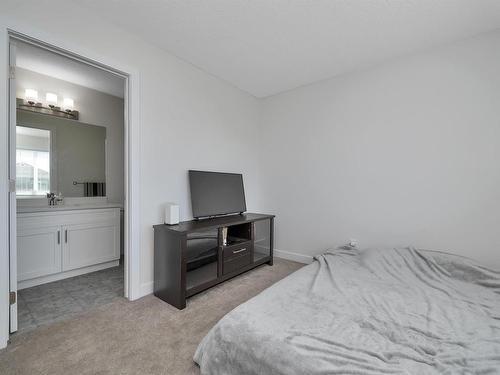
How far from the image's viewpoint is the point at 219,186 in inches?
124

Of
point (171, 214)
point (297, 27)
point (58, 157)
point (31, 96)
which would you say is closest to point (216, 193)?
point (171, 214)

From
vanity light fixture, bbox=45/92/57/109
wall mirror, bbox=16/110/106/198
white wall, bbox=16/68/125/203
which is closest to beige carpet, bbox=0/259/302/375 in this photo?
wall mirror, bbox=16/110/106/198

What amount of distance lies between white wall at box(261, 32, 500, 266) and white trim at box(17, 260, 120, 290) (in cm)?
246

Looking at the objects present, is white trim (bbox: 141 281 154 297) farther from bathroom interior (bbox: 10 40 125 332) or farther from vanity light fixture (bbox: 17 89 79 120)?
vanity light fixture (bbox: 17 89 79 120)

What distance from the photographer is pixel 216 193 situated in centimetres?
308

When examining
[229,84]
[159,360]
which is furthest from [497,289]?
[229,84]

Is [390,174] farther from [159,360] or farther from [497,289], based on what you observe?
[159,360]

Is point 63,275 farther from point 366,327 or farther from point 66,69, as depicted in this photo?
point 366,327

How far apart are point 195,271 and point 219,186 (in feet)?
3.63

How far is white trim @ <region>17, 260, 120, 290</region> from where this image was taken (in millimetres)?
2528

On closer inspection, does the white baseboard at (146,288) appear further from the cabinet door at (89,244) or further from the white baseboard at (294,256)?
the white baseboard at (294,256)

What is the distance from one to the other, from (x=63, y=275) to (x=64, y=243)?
0.39 metres

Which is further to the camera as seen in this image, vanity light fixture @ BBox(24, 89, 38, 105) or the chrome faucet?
the chrome faucet

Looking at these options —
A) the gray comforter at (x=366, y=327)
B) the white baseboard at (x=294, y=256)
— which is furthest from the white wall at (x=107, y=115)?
the gray comforter at (x=366, y=327)
